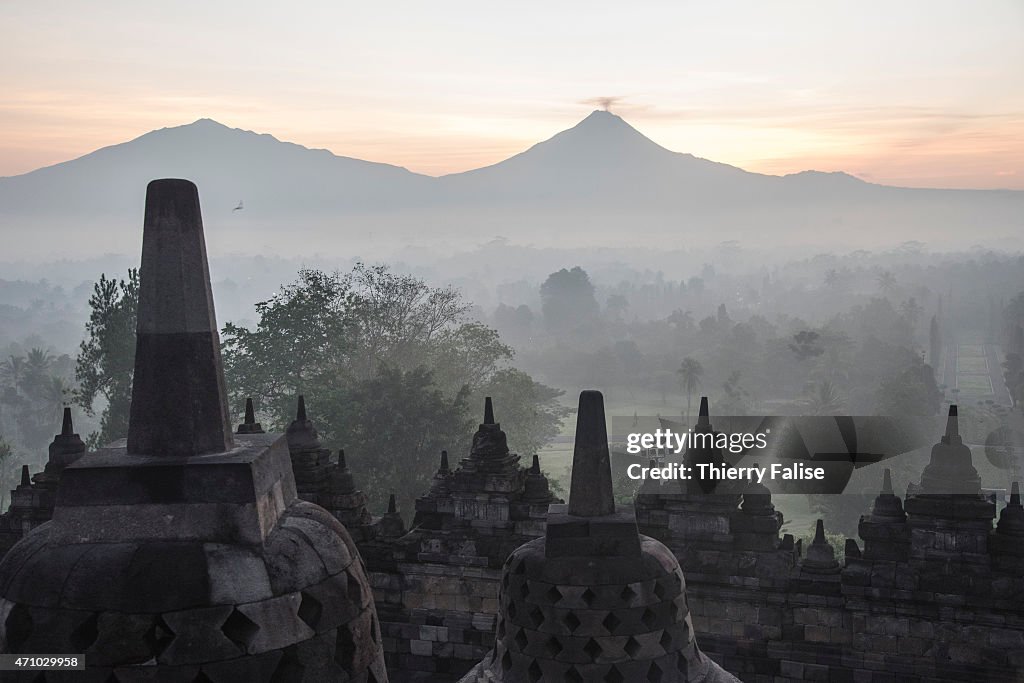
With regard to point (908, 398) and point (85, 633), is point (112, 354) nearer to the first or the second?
point (85, 633)

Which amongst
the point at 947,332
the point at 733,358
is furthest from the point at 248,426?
the point at 947,332

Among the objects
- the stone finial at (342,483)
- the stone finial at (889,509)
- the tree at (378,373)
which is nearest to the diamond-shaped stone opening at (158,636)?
the stone finial at (889,509)

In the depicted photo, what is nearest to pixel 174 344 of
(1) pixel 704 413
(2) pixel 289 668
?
(2) pixel 289 668

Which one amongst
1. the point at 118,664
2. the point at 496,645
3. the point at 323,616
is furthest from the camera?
the point at 496,645

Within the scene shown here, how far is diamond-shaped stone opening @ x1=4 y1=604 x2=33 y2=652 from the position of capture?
357cm

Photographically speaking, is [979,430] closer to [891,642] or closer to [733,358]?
[733,358]

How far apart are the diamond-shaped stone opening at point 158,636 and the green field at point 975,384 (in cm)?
12485

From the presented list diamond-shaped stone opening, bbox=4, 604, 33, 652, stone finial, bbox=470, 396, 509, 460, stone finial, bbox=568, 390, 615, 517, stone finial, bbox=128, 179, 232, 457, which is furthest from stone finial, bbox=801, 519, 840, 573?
diamond-shaped stone opening, bbox=4, 604, 33, 652

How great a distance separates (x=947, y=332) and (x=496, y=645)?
529ft

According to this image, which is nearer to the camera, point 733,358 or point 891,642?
point 891,642

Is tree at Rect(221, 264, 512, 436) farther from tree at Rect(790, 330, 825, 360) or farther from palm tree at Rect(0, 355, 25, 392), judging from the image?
palm tree at Rect(0, 355, 25, 392)

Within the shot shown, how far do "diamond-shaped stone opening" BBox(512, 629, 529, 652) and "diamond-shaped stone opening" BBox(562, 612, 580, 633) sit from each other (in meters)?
0.34

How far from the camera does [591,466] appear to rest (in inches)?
232

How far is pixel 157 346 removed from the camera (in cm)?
407
